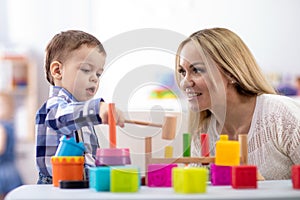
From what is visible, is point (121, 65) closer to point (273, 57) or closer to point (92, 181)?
point (92, 181)

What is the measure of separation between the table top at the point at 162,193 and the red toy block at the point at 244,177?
1 centimetres

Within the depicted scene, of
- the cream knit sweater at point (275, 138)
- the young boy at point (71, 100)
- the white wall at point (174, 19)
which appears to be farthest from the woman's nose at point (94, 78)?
the white wall at point (174, 19)

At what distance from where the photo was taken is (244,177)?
2.74 feet

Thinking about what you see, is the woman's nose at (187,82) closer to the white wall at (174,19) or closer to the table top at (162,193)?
the table top at (162,193)

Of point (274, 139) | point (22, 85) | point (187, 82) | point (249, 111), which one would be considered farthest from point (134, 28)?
point (187, 82)

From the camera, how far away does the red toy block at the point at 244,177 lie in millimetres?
833

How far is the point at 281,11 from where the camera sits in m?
3.21

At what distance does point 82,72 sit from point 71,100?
7 centimetres

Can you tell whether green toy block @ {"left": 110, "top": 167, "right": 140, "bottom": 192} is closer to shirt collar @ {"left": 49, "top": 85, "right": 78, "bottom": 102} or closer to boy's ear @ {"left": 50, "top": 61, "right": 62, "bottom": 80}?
shirt collar @ {"left": 49, "top": 85, "right": 78, "bottom": 102}

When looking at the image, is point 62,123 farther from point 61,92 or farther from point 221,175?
point 221,175

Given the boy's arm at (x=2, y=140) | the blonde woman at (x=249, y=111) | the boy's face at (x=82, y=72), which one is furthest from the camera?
the boy's arm at (x=2, y=140)

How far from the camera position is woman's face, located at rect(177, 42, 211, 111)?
1076 mm

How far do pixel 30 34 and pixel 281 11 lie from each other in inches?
78.4

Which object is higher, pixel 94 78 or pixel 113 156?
pixel 94 78
